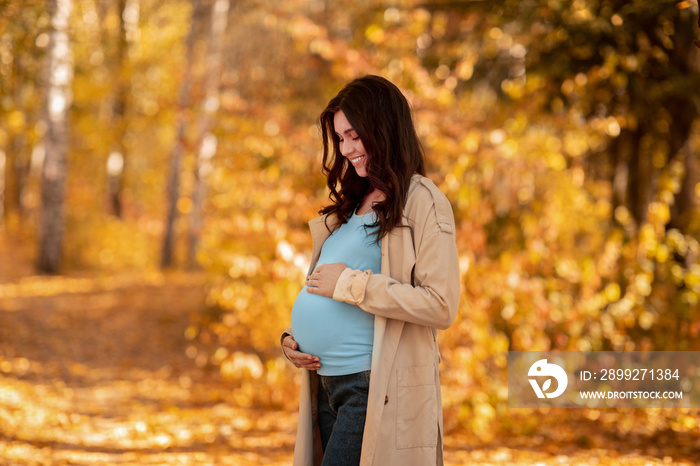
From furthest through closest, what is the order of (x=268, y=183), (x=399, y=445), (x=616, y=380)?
(x=268, y=183) → (x=616, y=380) → (x=399, y=445)

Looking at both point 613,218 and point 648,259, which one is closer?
point 648,259

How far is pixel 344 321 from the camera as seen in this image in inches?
88.3

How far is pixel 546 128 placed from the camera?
250 inches

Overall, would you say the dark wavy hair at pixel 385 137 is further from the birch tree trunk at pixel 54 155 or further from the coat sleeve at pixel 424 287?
the birch tree trunk at pixel 54 155

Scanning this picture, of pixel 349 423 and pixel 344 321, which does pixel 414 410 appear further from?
pixel 344 321

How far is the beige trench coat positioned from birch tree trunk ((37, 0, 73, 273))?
1007cm

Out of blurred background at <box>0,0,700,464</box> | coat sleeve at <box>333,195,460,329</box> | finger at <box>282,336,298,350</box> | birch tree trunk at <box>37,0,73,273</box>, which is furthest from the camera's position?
birch tree trunk at <box>37,0,73,273</box>

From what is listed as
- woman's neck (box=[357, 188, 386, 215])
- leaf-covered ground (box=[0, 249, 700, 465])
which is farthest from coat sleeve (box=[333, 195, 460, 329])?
leaf-covered ground (box=[0, 249, 700, 465])

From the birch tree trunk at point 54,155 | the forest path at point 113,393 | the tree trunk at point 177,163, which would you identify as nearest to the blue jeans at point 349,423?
the forest path at point 113,393

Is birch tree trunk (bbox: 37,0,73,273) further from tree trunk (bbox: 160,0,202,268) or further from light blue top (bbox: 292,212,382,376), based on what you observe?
light blue top (bbox: 292,212,382,376)

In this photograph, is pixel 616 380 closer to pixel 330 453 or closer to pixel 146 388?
pixel 330 453

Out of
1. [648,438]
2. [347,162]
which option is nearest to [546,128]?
[648,438]

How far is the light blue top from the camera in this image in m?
→ 2.21

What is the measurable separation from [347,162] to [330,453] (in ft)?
3.51
